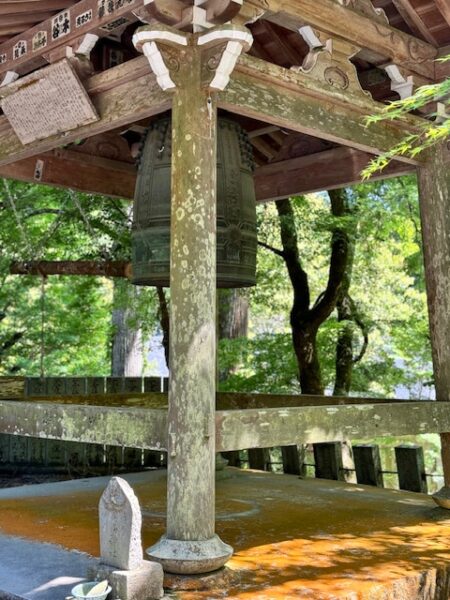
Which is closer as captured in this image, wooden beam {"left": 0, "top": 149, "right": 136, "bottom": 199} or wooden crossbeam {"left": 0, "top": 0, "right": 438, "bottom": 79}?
wooden crossbeam {"left": 0, "top": 0, "right": 438, "bottom": 79}

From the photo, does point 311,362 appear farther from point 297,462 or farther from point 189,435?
point 189,435

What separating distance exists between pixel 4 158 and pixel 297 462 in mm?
4728

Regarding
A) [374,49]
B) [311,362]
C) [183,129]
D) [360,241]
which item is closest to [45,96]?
[183,129]

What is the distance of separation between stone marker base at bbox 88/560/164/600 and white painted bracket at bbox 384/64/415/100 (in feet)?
13.7

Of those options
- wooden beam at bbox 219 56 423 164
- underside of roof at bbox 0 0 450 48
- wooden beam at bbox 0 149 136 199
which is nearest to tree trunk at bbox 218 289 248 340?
wooden beam at bbox 0 149 136 199

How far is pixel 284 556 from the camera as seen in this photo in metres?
4.45

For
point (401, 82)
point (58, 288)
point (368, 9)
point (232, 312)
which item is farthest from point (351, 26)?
point (58, 288)

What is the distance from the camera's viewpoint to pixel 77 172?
773 centimetres

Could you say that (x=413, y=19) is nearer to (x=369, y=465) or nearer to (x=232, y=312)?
(x=369, y=465)

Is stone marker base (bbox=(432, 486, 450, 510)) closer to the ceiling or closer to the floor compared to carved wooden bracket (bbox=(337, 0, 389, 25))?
closer to the floor

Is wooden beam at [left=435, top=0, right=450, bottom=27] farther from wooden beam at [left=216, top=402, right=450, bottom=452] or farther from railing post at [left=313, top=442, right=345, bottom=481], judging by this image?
railing post at [left=313, top=442, right=345, bottom=481]

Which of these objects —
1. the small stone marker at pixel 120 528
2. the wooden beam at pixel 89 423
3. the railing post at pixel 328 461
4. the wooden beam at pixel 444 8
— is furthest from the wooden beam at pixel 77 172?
the small stone marker at pixel 120 528

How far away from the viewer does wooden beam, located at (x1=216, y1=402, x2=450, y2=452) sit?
4246mm

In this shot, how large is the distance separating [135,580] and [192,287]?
5.38 feet
